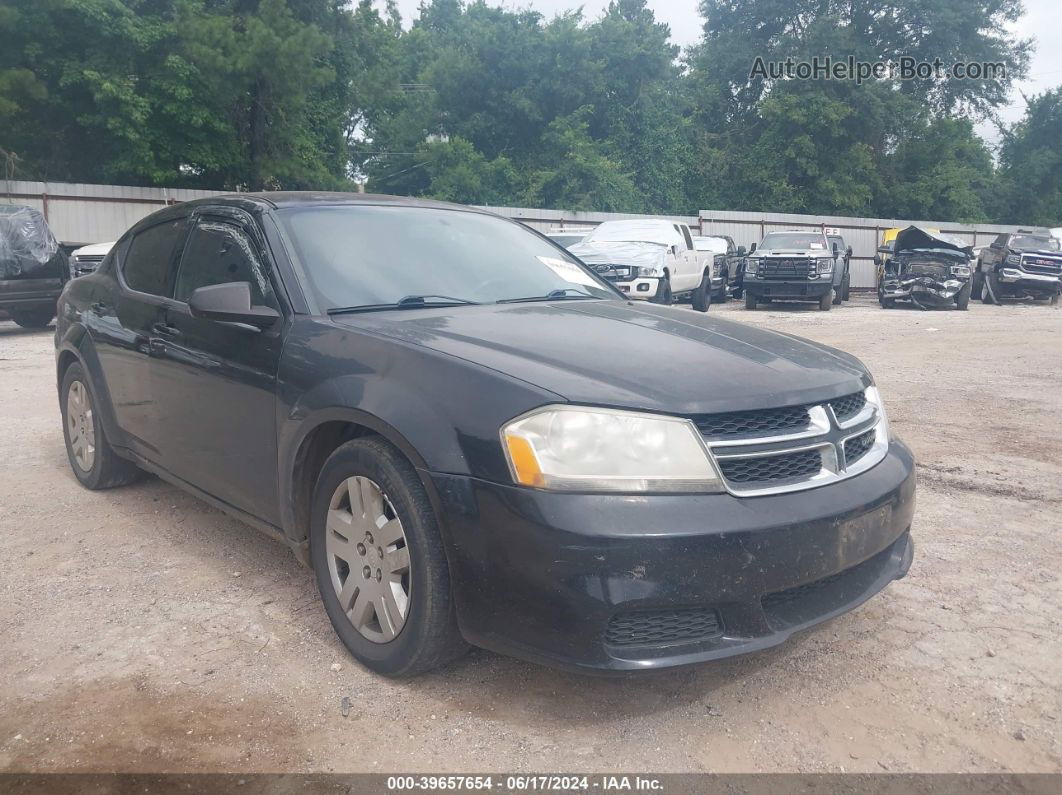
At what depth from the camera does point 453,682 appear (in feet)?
9.62

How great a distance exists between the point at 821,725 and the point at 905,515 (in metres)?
0.77

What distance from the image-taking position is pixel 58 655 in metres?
3.13

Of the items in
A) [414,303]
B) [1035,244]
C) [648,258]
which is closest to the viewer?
[414,303]

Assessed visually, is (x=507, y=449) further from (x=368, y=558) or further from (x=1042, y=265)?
(x=1042, y=265)

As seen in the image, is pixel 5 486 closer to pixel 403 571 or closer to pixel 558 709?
pixel 403 571

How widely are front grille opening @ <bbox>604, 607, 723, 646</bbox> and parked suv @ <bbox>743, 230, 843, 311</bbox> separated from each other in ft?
57.2

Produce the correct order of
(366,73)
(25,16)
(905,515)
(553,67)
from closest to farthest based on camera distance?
(905,515)
(25,16)
(366,73)
(553,67)

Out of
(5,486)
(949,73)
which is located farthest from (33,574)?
(949,73)

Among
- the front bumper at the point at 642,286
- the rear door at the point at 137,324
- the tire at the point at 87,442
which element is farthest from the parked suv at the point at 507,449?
the front bumper at the point at 642,286

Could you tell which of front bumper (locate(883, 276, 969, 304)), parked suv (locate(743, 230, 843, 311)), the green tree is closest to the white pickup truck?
parked suv (locate(743, 230, 843, 311))

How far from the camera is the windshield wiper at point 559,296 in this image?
3.71 meters

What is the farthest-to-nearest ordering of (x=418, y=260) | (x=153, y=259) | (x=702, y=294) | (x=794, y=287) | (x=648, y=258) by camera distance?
(x=794, y=287)
(x=702, y=294)
(x=648, y=258)
(x=153, y=259)
(x=418, y=260)

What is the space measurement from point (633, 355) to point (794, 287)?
17.1 meters

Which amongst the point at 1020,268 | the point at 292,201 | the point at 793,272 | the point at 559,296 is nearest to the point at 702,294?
the point at 793,272
